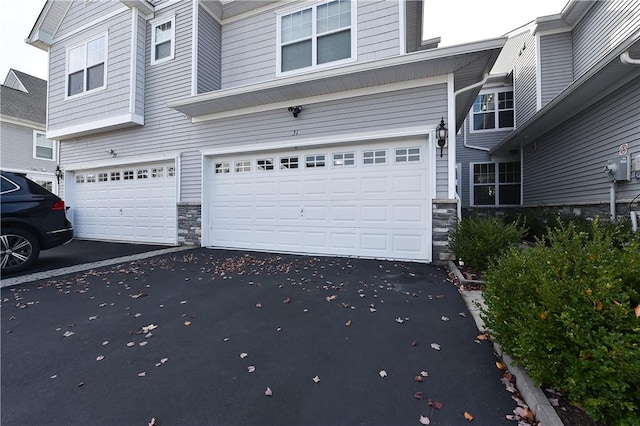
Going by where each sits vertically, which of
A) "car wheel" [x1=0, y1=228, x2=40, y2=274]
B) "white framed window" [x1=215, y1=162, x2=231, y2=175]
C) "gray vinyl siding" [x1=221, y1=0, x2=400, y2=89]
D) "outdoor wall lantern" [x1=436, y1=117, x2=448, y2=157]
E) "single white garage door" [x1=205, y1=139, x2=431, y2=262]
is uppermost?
"gray vinyl siding" [x1=221, y1=0, x2=400, y2=89]

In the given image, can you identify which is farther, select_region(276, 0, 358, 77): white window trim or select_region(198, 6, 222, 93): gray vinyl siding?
select_region(198, 6, 222, 93): gray vinyl siding

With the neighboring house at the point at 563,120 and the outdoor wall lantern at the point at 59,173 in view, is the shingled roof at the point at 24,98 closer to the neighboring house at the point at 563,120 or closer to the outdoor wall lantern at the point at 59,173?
the outdoor wall lantern at the point at 59,173

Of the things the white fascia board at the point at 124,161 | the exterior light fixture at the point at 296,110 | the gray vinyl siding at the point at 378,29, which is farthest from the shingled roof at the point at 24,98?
the gray vinyl siding at the point at 378,29

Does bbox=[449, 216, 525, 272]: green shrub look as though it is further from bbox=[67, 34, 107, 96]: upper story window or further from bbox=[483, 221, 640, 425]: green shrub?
bbox=[67, 34, 107, 96]: upper story window

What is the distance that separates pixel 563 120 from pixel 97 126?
494 inches

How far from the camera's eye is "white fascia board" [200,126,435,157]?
516 cm

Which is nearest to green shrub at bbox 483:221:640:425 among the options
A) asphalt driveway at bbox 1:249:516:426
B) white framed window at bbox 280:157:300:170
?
asphalt driveway at bbox 1:249:516:426

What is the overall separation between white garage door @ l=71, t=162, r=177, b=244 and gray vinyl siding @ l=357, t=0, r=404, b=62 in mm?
5688

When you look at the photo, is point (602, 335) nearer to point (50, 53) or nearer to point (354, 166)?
point (354, 166)

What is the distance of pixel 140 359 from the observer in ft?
7.11

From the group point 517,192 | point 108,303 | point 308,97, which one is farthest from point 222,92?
point 517,192

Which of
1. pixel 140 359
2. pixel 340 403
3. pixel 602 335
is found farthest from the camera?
pixel 140 359

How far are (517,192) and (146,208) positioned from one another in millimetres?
12444

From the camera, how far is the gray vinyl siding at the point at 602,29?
6.37 metres
